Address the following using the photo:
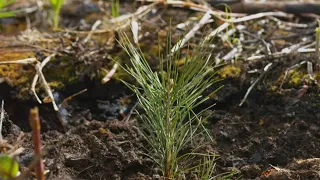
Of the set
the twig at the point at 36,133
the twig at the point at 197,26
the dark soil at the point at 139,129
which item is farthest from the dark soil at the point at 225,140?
the twig at the point at 197,26

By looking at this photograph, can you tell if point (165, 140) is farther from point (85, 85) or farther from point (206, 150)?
point (85, 85)

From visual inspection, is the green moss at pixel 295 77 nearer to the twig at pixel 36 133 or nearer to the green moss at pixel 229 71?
the green moss at pixel 229 71

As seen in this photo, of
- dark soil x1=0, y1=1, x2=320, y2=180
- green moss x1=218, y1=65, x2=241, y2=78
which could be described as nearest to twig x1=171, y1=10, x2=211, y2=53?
dark soil x1=0, y1=1, x2=320, y2=180

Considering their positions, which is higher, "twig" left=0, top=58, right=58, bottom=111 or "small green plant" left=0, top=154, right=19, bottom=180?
"small green plant" left=0, top=154, right=19, bottom=180

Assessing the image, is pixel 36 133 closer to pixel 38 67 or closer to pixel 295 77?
pixel 38 67

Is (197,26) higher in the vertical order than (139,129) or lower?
higher

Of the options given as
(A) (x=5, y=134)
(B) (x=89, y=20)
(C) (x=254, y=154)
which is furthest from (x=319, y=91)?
(B) (x=89, y=20)

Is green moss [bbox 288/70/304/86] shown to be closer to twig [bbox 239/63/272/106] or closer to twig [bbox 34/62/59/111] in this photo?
twig [bbox 239/63/272/106]

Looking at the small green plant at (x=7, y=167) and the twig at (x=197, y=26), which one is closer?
the small green plant at (x=7, y=167)

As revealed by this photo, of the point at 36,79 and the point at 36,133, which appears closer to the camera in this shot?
the point at 36,133

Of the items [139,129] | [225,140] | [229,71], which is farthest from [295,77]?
[139,129]

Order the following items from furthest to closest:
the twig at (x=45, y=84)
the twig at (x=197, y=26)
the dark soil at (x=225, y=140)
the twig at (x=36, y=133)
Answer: the twig at (x=197, y=26) < the twig at (x=45, y=84) < the dark soil at (x=225, y=140) < the twig at (x=36, y=133)
